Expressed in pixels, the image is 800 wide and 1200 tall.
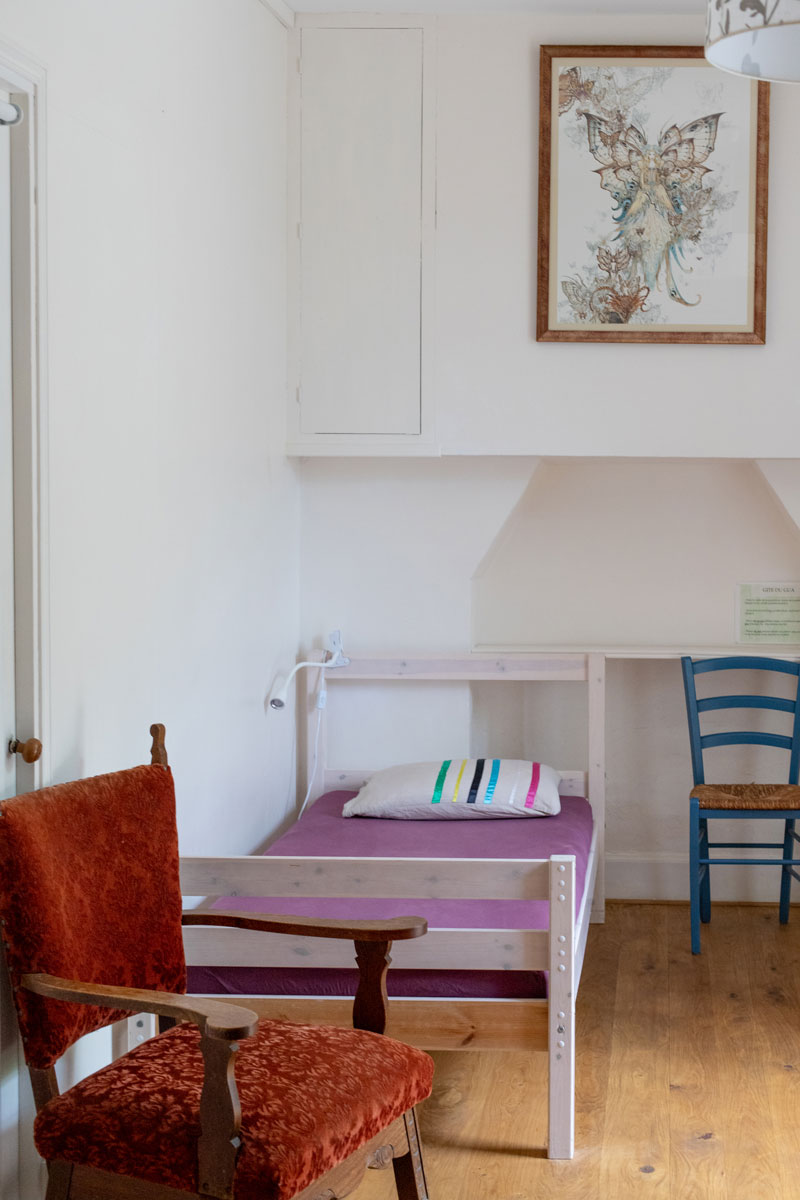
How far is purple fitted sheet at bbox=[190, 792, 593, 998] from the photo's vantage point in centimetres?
246

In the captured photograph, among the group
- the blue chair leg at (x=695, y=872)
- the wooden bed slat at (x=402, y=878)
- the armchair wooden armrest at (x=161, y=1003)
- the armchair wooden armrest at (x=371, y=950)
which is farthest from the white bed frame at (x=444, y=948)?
the blue chair leg at (x=695, y=872)

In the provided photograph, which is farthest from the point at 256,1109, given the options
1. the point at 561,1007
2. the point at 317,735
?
the point at 317,735

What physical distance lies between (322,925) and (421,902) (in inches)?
26.1

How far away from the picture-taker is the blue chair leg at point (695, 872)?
3740mm

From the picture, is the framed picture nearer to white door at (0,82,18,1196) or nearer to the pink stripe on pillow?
the pink stripe on pillow

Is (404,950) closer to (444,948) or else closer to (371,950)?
(444,948)

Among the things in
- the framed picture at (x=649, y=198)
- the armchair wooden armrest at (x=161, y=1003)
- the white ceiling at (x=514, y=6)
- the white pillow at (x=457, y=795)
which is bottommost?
the white pillow at (x=457, y=795)

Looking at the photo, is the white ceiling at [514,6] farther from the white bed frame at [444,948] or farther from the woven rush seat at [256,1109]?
the woven rush seat at [256,1109]

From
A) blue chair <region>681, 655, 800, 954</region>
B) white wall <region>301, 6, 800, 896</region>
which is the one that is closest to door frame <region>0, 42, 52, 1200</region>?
white wall <region>301, 6, 800, 896</region>

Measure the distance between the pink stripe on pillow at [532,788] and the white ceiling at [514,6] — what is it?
2.28m

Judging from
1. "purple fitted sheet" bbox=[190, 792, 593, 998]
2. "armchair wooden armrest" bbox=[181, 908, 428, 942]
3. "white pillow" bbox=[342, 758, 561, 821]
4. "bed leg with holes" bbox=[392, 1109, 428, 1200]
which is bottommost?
"bed leg with holes" bbox=[392, 1109, 428, 1200]

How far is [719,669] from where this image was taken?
13.4 ft

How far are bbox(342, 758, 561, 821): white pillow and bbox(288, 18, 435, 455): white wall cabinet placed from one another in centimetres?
100

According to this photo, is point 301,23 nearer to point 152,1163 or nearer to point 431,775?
point 431,775
